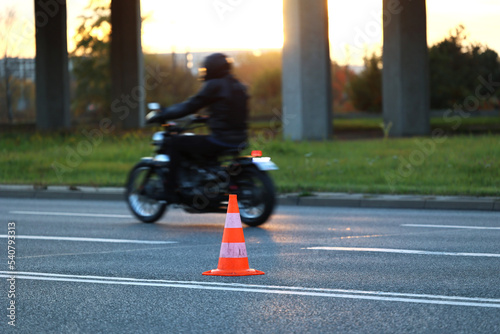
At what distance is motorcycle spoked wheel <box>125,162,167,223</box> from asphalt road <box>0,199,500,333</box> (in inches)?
11.2

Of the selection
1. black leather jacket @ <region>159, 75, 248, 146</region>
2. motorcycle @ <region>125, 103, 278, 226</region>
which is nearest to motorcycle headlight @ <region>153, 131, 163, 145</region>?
motorcycle @ <region>125, 103, 278, 226</region>

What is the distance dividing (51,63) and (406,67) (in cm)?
1832

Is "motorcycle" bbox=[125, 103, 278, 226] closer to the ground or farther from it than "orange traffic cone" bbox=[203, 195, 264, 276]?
farther from it

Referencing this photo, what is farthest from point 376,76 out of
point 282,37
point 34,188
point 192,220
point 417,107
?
point 192,220

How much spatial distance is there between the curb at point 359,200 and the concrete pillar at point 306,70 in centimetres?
1308

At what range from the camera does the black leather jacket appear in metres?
9.77

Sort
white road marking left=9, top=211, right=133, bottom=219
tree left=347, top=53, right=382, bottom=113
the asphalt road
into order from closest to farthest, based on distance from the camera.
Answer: the asphalt road → white road marking left=9, top=211, right=133, bottom=219 → tree left=347, top=53, right=382, bottom=113

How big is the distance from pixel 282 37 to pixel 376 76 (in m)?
30.5

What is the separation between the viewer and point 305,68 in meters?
27.1

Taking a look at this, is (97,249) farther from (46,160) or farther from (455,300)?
(46,160)

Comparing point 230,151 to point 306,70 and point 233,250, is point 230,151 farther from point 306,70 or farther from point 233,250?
point 306,70

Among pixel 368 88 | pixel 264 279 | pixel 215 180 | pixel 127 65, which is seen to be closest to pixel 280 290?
pixel 264 279

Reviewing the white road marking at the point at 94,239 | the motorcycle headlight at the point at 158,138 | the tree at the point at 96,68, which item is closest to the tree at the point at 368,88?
the tree at the point at 96,68

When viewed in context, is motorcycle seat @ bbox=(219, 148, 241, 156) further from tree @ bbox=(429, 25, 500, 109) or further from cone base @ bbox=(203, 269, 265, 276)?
tree @ bbox=(429, 25, 500, 109)
